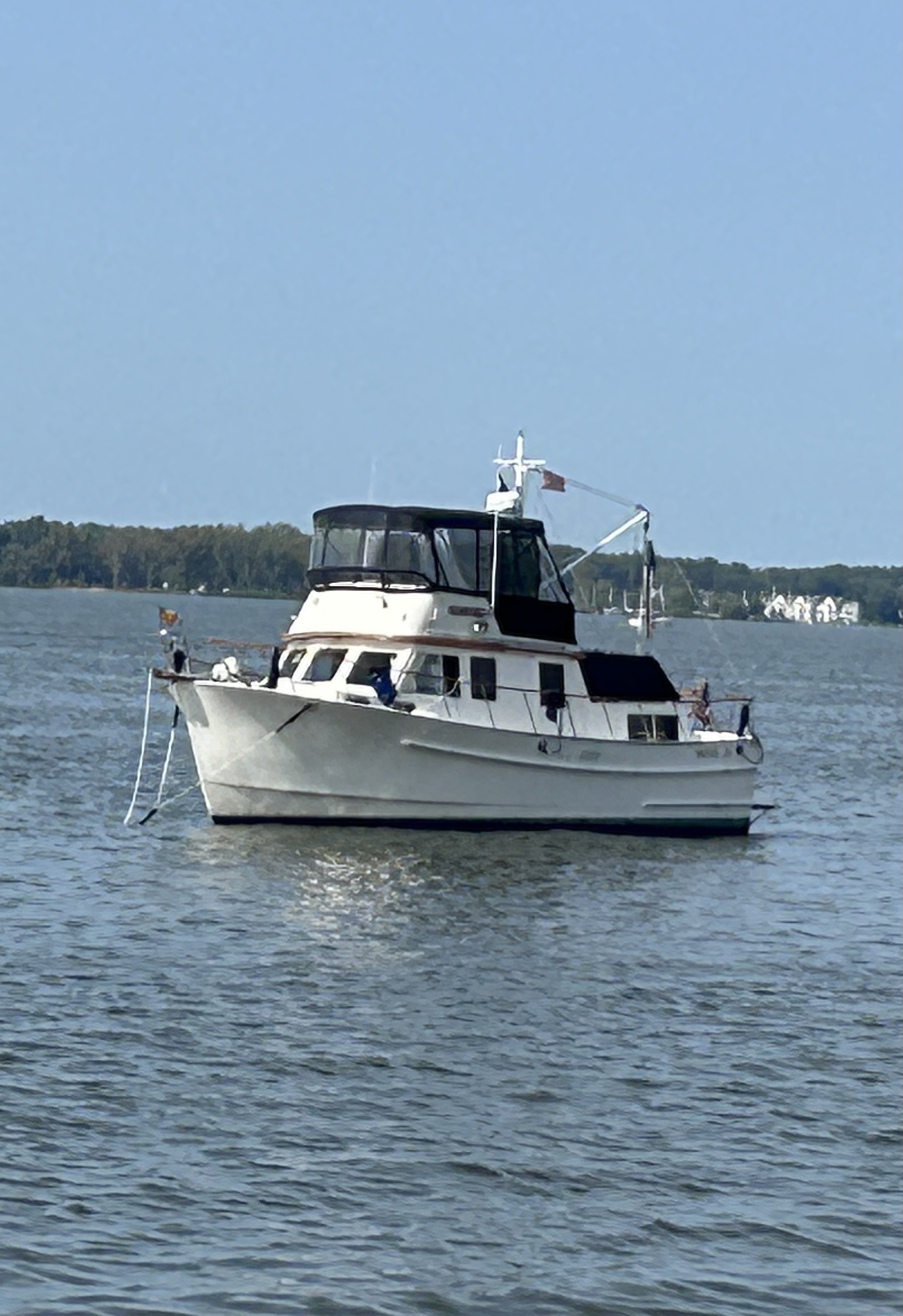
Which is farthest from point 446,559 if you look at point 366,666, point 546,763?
point 546,763

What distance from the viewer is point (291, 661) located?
34531mm

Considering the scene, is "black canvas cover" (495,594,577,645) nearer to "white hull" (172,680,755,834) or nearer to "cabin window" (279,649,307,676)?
"white hull" (172,680,755,834)

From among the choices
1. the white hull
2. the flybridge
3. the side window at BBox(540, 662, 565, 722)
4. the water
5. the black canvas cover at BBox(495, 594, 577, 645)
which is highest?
the flybridge

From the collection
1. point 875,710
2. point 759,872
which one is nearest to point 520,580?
point 759,872

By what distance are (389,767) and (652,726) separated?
18.7 ft

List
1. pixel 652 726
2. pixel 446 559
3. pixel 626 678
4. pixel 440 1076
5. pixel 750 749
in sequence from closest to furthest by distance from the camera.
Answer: pixel 440 1076
pixel 446 559
pixel 626 678
pixel 652 726
pixel 750 749

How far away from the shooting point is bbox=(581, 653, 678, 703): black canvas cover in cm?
3541

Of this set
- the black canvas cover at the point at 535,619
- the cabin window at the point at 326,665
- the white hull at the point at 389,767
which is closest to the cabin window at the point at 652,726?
the white hull at the point at 389,767

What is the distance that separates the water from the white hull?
1.61ft

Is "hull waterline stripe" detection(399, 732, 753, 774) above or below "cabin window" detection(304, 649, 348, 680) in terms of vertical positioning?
below

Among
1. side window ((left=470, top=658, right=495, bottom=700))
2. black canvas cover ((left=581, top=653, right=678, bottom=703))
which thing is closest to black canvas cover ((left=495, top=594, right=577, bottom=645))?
black canvas cover ((left=581, top=653, right=678, bottom=703))

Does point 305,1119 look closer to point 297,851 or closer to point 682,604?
point 297,851

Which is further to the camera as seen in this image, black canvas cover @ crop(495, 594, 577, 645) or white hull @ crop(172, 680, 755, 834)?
black canvas cover @ crop(495, 594, 577, 645)

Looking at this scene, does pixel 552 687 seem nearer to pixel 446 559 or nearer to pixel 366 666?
pixel 446 559
